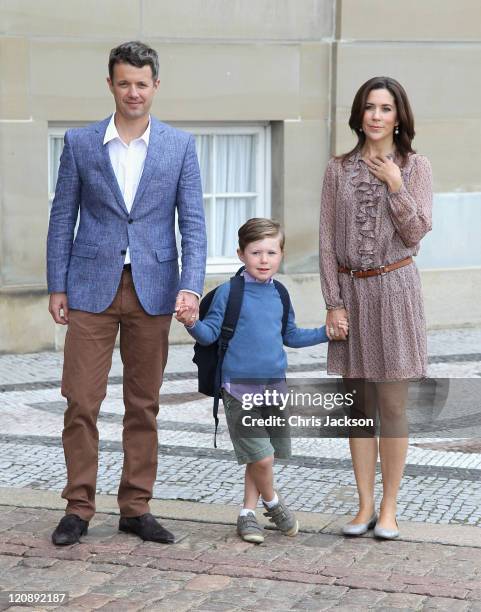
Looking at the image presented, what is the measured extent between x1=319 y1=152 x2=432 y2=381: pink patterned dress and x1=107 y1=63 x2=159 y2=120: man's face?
32.7 inches

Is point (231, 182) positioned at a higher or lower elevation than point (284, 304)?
higher

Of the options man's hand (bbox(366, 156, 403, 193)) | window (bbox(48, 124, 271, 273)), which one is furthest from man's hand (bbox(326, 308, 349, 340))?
Answer: window (bbox(48, 124, 271, 273))

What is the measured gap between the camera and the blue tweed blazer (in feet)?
18.7

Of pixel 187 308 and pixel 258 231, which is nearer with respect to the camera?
pixel 187 308

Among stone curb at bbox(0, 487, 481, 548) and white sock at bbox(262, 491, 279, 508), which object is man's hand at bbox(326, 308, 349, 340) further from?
stone curb at bbox(0, 487, 481, 548)

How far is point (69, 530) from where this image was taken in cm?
570

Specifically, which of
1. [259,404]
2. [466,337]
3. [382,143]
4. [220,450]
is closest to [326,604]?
[259,404]

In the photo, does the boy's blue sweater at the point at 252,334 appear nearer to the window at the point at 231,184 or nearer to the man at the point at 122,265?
the man at the point at 122,265

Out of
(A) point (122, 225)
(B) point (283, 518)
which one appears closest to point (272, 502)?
(B) point (283, 518)

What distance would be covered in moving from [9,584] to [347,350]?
1649 mm

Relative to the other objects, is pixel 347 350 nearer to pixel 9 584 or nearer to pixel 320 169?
pixel 9 584

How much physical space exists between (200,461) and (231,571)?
1.75 m

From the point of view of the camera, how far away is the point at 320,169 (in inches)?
444

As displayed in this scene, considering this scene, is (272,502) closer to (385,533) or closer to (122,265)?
(385,533)
